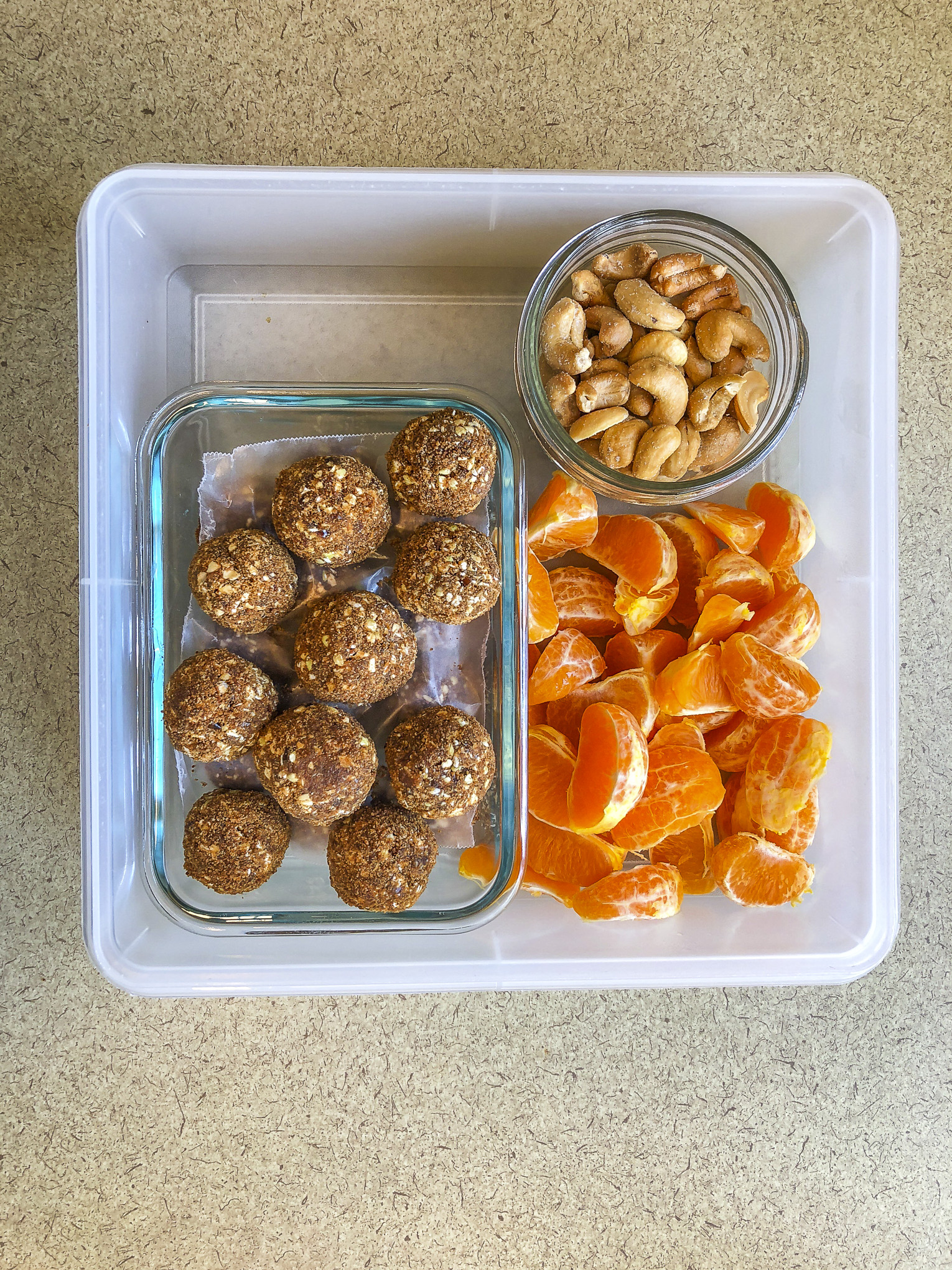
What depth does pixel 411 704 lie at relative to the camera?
2.91ft

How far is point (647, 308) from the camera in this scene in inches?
32.6

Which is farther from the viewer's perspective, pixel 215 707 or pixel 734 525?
pixel 734 525

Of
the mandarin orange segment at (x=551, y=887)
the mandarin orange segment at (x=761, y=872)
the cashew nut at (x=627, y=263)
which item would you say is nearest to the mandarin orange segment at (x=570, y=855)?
the mandarin orange segment at (x=551, y=887)

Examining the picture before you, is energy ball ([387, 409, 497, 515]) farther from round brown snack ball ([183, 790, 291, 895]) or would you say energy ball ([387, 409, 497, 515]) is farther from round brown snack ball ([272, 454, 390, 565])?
round brown snack ball ([183, 790, 291, 895])

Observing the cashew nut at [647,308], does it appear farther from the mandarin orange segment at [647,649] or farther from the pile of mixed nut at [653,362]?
the mandarin orange segment at [647,649]

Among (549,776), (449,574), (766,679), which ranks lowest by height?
(549,776)

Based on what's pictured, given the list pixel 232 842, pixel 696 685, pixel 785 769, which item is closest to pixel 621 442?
pixel 696 685

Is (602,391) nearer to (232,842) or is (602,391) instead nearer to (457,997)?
(232,842)

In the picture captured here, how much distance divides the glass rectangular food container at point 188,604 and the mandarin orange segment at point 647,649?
135mm

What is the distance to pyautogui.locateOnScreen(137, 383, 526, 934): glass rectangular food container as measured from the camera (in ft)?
2.86

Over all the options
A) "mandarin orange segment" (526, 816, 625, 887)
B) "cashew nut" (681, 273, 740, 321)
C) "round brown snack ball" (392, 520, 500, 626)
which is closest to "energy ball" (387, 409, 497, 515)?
"round brown snack ball" (392, 520, 500, 626)

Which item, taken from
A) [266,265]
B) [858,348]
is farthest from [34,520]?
[858,348]

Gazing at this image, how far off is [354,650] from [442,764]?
130mm

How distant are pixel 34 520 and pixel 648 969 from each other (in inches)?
31.6
